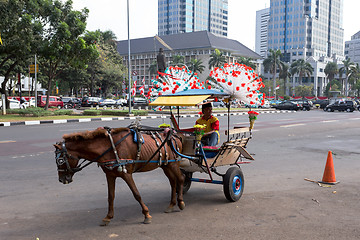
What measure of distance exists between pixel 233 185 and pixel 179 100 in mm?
1759

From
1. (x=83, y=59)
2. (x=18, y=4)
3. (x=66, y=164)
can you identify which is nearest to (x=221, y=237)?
(x=66, y=164)

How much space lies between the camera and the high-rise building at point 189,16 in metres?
155

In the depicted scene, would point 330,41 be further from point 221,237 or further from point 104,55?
point 221,237

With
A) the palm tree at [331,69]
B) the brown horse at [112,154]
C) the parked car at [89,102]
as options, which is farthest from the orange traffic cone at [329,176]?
the palm tree at [331,69]

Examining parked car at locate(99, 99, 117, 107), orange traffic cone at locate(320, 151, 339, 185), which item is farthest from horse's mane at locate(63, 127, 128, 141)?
parked car at locate(99, 99, 117, 107)

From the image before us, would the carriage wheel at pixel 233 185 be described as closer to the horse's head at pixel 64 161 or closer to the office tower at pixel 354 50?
the horse's head at pixel 64 161

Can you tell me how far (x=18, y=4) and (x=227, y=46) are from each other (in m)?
88.0

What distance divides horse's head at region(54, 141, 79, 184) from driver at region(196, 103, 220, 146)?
2.54 m

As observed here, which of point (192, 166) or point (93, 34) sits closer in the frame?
point (192, 166)

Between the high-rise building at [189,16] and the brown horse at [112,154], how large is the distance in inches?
6105

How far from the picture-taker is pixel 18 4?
23672 millimetres

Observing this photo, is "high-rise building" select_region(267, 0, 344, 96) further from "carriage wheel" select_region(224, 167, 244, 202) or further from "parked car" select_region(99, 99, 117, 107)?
"carriage wheel" select_region(224, 167, 244, 202)

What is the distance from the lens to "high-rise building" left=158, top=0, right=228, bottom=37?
155000mm

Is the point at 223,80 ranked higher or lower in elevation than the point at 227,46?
lower
